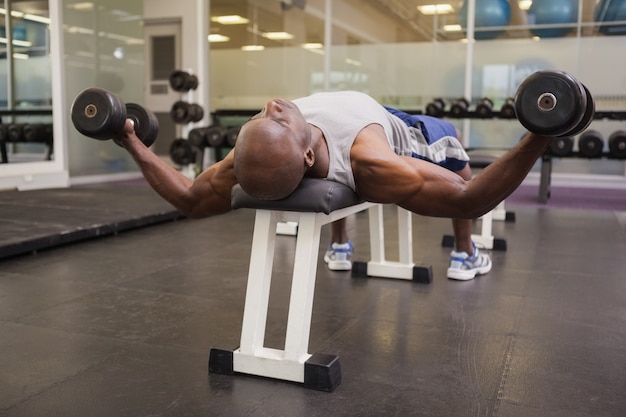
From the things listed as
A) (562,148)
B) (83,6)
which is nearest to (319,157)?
(562,148)

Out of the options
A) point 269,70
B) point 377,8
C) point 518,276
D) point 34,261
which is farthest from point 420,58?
point 34,261

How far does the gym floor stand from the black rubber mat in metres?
0.08

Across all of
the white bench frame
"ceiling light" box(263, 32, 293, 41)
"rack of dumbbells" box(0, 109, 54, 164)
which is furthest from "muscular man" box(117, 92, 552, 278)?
"ceiling light" box(263, 32, 293, 41)

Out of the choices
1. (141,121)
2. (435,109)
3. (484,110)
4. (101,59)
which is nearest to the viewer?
(141,121)

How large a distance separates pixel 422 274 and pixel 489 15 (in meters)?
4.93

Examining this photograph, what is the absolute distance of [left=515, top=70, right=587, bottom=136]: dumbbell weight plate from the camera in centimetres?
122

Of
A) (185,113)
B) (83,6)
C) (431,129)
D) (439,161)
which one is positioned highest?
(83,6)

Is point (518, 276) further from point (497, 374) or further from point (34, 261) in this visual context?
point (34, 261)

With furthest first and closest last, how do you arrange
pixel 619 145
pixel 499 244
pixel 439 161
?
pixel 619 145 < pixel 499 244 < pixel 439 161

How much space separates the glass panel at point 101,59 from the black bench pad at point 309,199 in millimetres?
4922

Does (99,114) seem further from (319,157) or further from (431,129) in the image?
(431,129)

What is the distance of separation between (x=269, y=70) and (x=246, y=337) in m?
6.29

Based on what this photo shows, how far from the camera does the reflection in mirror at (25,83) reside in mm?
4988

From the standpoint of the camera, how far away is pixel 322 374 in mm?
1441
